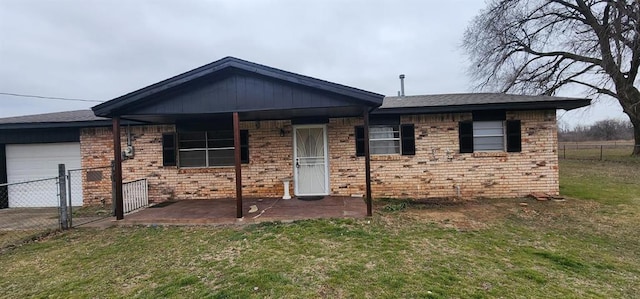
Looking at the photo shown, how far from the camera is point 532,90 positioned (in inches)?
786

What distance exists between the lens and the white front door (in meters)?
8.64

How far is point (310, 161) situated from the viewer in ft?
28.5

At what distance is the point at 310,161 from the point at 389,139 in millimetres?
2338

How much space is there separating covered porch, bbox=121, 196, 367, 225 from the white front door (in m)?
0.55

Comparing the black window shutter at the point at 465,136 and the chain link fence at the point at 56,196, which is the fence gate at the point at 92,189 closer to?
the chain link fence at the point at 56,196

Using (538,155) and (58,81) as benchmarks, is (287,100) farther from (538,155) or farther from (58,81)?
(58,81)

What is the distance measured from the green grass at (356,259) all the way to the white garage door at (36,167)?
4294mm

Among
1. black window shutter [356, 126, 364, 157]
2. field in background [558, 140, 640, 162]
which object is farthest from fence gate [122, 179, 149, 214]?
field in background [558, 140, 640, 162]

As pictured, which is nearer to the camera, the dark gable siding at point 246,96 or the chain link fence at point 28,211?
the chain link fence at point 28,211

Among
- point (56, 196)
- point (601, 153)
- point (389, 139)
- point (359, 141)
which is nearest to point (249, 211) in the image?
point (359, 141)

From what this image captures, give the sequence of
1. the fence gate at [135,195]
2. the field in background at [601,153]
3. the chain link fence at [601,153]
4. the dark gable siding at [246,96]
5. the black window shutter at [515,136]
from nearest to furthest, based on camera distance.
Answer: the dark gable siding at [246,96] → the fence gate at [135,195] → the black window shutter at [515,136] → the field in background at [601,153] → the chain link fence at [601,153]

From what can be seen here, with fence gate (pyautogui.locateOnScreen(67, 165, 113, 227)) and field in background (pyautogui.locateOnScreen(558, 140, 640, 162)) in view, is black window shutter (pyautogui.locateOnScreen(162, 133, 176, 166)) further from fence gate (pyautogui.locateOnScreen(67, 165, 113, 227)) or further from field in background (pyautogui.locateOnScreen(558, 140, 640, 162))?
field in background (pyautogui.locateOnScreen(558, 140, 640, 162))

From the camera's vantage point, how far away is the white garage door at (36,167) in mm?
9070

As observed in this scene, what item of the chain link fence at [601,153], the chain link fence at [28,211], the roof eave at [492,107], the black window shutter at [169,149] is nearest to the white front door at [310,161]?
the roof eave at [492,107]
